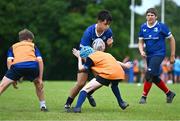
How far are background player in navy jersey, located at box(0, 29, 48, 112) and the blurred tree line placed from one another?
134ft

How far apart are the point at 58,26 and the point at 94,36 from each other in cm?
4496

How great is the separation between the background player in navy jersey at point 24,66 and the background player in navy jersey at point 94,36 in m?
0.66

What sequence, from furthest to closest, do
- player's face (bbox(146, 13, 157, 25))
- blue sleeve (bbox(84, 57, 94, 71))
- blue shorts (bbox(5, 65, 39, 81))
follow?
player's face (bbox(146, 13, 157, 25)), blue shorts (bbox(5, 65, 39, 81)), blue sleeve (bbox(84, 57, 94, 71))

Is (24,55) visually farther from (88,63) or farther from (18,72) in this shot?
(88,63)

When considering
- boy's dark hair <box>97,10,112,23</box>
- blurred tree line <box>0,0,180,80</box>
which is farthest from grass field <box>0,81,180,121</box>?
blurred tree line <box>0,0,180,80</box>

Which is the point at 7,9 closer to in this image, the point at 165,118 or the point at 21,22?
the point at 21,22

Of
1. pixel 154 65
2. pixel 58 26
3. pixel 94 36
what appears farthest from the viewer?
pixel 58 26

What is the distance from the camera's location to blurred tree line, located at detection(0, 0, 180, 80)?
52875mm

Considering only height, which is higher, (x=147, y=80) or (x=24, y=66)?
(x=24, y=66)

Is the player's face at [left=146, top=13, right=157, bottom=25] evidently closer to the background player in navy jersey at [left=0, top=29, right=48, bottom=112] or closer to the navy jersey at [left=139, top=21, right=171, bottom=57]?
the navy jersey at [left=139, top=21, right=171, bottom=57]

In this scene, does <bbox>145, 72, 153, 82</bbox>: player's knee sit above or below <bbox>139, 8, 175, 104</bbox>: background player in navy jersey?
below

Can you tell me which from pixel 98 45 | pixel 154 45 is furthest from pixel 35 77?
pixel 154 45


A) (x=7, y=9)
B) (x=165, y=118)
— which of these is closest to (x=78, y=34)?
(x=7, y=9)

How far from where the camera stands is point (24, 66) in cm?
1136
